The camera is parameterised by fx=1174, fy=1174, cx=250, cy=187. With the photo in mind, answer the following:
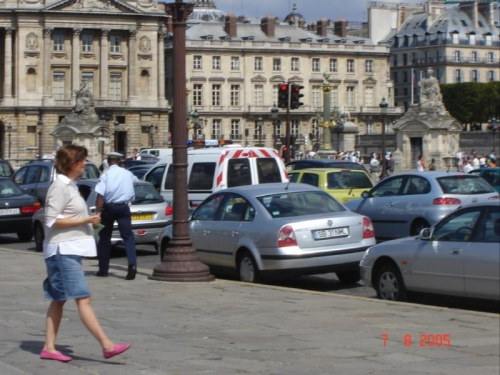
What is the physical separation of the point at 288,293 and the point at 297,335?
139 inches

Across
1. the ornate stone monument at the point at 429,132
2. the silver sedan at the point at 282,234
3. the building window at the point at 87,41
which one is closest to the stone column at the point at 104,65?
the building window at the point at 87,41

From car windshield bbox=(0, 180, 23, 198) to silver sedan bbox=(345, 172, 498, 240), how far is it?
8.27 metres

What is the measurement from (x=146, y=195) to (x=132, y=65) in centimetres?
8160

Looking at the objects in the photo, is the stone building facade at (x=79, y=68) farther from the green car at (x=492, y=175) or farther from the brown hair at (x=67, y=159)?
the brown hair at (x=67, y=159)

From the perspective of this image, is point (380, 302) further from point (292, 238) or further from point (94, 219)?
point (94, 219)

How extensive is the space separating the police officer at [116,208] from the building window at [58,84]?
86.0 m

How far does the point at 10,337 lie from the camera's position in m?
11.0

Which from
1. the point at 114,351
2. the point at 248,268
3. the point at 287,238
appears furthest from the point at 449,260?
the point at 114,351

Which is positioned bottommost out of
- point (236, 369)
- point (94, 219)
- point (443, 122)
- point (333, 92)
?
point (236, 369)

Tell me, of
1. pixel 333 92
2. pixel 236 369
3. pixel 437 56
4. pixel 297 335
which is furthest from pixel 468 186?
pixel 437 56

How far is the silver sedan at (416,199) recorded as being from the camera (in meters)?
21.5

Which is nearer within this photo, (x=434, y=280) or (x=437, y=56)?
(x=434, y=280)

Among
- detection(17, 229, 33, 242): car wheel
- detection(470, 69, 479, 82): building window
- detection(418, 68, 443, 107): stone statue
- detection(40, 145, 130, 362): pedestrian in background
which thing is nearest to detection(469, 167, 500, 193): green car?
detection(17, 229, 33, 242): car wheel

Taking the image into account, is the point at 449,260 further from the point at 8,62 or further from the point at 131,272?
the point at 8,62
